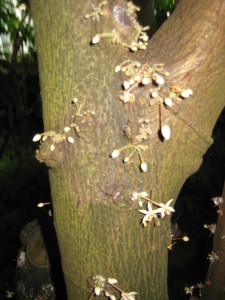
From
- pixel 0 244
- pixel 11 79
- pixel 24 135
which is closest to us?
pixel 0 244

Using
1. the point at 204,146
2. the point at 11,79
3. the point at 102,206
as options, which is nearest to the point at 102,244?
the point at 102,206

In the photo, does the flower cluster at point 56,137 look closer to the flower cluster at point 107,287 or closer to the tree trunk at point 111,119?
the tree trunk at point 111,119

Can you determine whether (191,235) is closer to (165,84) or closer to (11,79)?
(165,84)

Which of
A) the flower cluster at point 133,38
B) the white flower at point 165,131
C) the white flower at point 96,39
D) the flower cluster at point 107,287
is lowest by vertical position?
the flower cluster at point 107,287

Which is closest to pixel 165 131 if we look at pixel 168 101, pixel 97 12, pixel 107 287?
pixel 168 101

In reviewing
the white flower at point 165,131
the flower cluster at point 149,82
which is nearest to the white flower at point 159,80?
the flower cluster at point 149,82

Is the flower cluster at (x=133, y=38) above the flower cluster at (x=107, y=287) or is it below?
above
